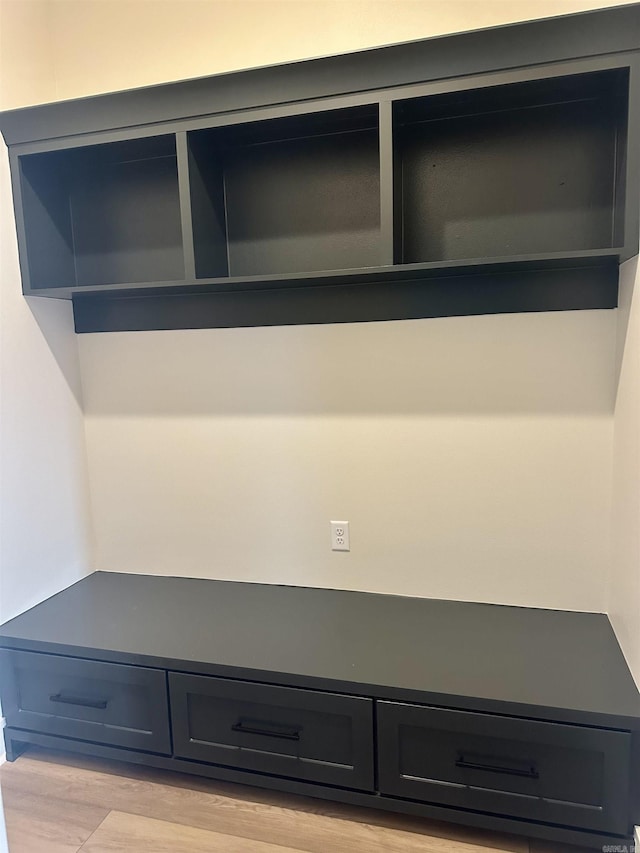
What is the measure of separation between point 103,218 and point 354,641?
1684 millimetres

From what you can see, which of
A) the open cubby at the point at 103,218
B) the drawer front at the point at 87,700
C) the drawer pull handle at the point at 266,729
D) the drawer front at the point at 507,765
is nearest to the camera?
the drawer front at the point at 507,765

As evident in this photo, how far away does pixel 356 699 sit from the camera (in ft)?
5.10

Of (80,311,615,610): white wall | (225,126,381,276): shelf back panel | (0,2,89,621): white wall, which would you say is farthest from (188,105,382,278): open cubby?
(0,2,89,621): white wall

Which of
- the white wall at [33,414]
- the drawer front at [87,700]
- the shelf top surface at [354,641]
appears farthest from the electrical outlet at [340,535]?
the white wall at [33,414]

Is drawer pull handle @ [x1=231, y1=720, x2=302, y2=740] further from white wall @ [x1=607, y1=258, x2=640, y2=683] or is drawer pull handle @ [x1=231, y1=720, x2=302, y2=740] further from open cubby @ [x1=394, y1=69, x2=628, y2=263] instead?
open cubby @ [x1=394, y1=69, x2=628, y2=263]

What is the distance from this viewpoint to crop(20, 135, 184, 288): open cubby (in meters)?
1.99

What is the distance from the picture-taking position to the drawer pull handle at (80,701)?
1.80 meters

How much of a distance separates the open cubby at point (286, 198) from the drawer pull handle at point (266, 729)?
133 cm

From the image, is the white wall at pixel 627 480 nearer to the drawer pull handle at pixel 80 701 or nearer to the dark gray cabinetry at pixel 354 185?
the dark gray cabinetry at pixel 354 185

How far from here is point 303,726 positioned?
163cm

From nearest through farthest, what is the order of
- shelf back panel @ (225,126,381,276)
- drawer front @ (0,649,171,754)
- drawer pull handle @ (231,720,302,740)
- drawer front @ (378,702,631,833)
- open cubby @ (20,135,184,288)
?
drawer front @ (378,702,631,833), drawer pull handle @ (231,720,302,740), drawer front @ (0,649,171,754), shelf back panel @ (225,126,381,276), open cubby @ (20,135,184,288)

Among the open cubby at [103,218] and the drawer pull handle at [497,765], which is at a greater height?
the open cubby at [103,218]

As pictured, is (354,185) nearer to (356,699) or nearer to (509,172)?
(509,172)

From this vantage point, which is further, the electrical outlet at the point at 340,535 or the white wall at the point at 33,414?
the electrical outlet at the point at 340,535
